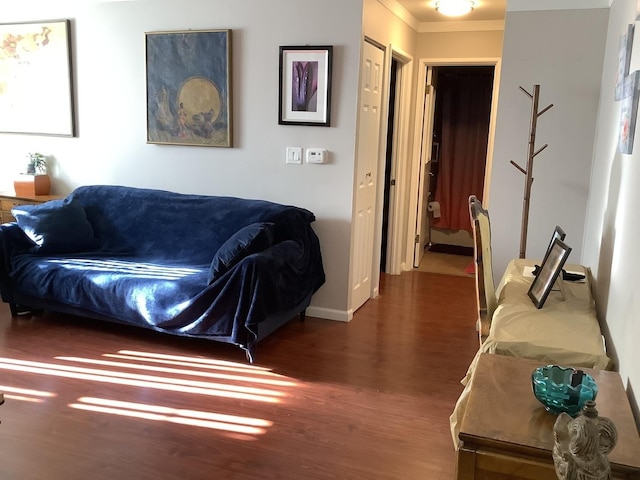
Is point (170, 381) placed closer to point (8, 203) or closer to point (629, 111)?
A: point (629, 111)

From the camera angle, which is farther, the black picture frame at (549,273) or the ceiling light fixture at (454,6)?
the ceiling light fixture at (454,6)

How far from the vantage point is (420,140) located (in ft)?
17.9

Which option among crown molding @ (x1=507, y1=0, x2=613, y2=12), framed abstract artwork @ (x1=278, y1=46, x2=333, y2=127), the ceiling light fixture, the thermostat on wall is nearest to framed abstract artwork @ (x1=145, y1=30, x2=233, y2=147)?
framed abstract artwork @ (x1=278, y1=46, x2=333, y2=127)

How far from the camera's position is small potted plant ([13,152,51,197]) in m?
4.70

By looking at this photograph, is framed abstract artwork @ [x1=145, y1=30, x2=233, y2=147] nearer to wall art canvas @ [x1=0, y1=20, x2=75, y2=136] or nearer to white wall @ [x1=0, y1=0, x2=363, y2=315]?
white wall @ [x1=0, y1=0, x2=363, y2=315]

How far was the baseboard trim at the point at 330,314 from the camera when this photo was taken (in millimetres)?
4091

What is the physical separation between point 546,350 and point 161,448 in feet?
5.35

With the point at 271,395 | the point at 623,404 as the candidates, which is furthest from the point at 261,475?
the point at 623,404

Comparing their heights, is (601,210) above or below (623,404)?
above

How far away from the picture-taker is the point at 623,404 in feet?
5.11

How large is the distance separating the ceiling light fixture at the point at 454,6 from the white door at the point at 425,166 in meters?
1.02

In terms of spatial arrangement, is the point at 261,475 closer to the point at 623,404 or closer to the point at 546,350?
the point at 546,350

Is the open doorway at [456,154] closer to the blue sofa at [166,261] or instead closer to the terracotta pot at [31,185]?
the blue sofa at [166,261]

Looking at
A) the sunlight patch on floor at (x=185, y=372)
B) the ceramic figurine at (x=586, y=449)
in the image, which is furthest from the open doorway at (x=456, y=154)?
the ceramic figurine at (x=586, y=449)
